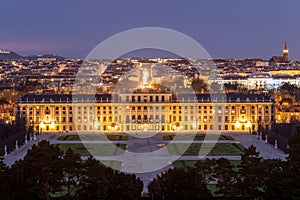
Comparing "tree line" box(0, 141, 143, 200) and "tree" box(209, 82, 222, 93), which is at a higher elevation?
"tree" box(209, 82, 222, 93)

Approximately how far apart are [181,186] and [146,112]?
4009cm

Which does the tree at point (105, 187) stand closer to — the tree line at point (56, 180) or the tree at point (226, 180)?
the tree line at point (56, 180)

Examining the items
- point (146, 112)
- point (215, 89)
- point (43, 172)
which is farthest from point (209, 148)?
point (215, 89)

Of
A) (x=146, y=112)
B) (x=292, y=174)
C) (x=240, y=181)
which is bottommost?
(x=240, y=181)

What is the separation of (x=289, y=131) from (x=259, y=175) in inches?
951

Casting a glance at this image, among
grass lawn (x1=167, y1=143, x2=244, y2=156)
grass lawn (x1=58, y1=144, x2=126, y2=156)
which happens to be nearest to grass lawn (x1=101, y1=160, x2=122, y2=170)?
grass lawn (x1=58, y1=144, x2=126, y2=156)

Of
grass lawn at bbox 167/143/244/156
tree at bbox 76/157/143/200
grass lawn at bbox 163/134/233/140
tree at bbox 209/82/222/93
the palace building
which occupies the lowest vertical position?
tree at bbox 76/157/143/200

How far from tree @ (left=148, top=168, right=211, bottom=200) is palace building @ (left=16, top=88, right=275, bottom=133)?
37.8 meters

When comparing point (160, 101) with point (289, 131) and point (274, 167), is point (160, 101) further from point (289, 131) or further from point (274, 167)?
point (274, 167)

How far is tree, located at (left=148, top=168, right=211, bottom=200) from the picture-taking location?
99.5 feet

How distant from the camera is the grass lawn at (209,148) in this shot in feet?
165

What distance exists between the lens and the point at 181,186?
100ft

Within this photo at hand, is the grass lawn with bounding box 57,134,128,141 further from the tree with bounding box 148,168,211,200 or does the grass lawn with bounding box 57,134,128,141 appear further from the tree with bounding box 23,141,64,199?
the tree with bounding box 148,168,211,200

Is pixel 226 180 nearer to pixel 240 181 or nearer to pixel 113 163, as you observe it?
pixel 240 181
